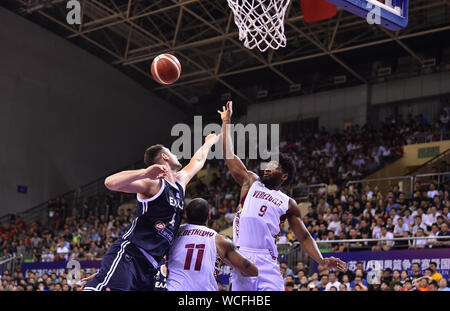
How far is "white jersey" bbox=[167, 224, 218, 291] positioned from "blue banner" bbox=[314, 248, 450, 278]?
27.5ft

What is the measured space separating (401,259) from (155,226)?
9.17 meters

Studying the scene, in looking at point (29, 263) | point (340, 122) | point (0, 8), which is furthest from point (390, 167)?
point (0, 8)

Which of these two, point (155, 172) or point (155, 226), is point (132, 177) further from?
point (155, 226)

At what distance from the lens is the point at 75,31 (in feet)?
83.0

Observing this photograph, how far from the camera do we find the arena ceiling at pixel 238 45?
22672 mm

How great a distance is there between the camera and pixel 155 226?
542 centimetres

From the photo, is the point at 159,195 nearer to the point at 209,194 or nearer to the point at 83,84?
the point at 209,194

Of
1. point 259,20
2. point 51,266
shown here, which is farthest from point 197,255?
point 51,266

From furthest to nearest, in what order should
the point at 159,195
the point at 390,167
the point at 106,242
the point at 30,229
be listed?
the point at 30,229 → the point at 390,167 → the point at 106,242 → the point at 159,195

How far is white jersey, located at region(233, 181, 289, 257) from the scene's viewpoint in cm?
584

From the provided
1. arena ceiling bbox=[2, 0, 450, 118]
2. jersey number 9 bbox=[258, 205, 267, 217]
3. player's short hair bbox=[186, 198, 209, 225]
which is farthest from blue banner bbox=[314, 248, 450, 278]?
arena ceiling bbox=[2, 0, 450, 118]

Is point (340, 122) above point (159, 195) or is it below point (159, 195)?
above

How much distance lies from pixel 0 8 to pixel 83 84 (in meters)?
4.68
